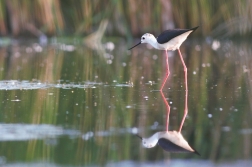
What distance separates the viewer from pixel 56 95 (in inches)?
282

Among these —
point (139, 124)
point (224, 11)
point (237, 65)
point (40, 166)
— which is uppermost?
point (224, 11)

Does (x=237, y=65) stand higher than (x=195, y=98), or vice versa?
(x=237, y=65)

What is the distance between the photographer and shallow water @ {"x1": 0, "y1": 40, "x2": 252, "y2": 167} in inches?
172

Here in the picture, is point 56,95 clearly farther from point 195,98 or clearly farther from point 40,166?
point 40,166

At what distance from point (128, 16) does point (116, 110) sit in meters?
9.40

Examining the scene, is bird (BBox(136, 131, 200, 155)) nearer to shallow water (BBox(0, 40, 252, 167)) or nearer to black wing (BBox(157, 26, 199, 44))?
shallow water (BBox(0, 40, 252, 167))

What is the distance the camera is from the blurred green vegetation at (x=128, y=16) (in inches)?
576

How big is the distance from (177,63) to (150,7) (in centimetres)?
401

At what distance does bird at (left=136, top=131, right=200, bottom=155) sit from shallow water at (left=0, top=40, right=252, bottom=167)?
6 cm

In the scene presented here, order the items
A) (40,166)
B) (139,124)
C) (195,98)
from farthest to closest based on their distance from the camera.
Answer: (195,98) → (139,124) → (40,166)

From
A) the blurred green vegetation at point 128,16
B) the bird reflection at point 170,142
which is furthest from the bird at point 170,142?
the blurred green vegetation at point 128,16

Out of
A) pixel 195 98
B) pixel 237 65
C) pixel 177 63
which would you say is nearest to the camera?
pixel 195 98

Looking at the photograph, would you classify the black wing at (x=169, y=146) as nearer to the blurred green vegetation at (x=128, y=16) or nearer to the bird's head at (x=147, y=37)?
the bird's head at (x=147, y=37)

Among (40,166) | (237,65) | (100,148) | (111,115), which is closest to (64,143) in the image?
(100,148)
